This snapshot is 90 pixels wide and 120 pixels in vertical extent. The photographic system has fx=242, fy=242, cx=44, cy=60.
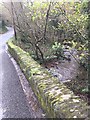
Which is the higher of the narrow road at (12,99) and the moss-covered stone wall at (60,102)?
the moss-covered stone wall at (60,102)

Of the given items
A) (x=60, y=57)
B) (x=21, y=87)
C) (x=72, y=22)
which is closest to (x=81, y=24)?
(x=72, y=22)

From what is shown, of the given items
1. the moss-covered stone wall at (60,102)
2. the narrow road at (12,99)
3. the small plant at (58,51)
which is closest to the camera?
the moss-covered stone wall at (60,102)

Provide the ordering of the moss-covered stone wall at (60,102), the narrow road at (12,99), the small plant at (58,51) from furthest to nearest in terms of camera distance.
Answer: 1. the small plant at (58,51)
2. the narrow road at (12,99)
3. the moss-covered stone wall at (60,102)

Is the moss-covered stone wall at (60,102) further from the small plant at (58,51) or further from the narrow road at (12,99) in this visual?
the small plant at (58,51)

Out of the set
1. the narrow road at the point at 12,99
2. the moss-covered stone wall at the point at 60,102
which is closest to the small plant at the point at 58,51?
the narrow road at the point at 12,99

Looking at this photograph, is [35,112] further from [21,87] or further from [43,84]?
[21,87]

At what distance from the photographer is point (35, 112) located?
6398mm

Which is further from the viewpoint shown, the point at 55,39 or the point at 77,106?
the point at 55,39

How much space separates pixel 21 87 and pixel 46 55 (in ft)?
16.6

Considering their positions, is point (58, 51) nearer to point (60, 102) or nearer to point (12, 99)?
point (12, 99)

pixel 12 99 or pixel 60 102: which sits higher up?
pixel 60 102

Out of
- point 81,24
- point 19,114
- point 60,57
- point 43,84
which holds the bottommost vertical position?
point 60,57

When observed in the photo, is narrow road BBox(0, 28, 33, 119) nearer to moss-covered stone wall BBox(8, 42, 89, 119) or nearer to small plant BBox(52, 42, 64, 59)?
moss-covered stone wall BBox(8, 42, 89, 119)

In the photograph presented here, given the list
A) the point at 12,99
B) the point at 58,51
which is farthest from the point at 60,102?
the point at 58,51
